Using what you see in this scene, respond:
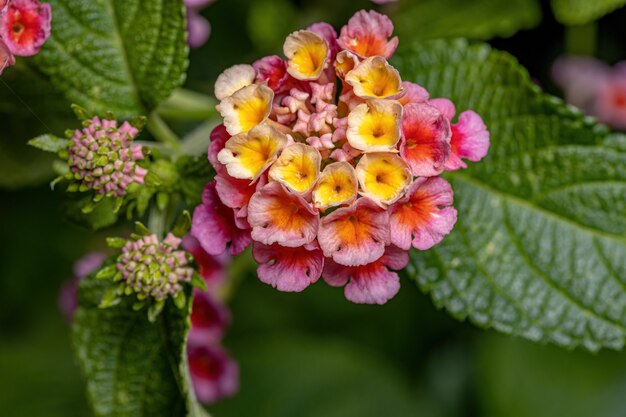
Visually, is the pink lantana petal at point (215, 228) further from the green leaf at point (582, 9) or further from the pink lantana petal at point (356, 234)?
the green leaf at point (582, 9)

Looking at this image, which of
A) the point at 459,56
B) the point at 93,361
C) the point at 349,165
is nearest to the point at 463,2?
the point at 459,56

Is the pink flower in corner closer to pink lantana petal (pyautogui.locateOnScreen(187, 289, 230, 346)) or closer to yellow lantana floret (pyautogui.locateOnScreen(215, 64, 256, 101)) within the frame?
yellow lantana floret (pyautogui.locateOnScreen(215, 64, 256, 101))

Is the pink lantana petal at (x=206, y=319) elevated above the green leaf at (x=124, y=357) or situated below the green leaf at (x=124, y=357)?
below

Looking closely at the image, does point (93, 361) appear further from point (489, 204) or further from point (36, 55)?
point (489, 204)

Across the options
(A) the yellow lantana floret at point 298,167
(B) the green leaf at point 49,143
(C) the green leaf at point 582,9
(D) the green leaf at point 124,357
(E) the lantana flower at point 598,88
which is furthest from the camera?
(E) the lantana flower at point 598,88

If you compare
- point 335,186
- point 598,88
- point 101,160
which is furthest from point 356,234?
point 598,88

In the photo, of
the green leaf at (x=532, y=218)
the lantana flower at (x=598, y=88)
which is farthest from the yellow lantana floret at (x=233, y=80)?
the lantana flower at (x=598, y=88)
